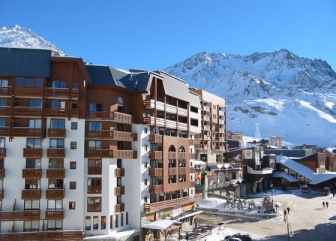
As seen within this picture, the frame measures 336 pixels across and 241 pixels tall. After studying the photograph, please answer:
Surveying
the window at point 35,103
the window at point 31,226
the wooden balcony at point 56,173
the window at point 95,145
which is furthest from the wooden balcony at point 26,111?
the window at point 31,226

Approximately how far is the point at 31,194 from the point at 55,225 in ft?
15.2

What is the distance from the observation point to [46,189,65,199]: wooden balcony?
43781 mm

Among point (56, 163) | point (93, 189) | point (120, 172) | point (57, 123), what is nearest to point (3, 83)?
point (57, 123)

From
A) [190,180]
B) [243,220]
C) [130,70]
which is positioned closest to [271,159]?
[243,220]

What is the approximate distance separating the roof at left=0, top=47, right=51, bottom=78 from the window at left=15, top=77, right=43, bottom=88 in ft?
1.64

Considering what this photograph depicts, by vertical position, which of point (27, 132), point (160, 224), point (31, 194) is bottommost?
point (160, 224)

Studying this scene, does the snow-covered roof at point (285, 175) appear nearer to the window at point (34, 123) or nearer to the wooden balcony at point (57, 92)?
the wooden balcony at point (57, 92)

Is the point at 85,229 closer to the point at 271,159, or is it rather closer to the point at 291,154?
the point at 271,159

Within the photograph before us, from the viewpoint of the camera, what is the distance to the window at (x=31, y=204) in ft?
143

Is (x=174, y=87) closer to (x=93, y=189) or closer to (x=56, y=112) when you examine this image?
(x=56, y=112)

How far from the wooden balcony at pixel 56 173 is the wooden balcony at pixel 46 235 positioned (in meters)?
6.24

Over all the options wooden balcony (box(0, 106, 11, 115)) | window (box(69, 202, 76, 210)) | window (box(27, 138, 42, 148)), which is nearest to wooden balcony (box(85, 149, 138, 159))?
window (box(27, 138, 42, 148))

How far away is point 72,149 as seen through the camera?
4528cm

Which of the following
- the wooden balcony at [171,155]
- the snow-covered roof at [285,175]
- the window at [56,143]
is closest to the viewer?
the window at [56,143]
